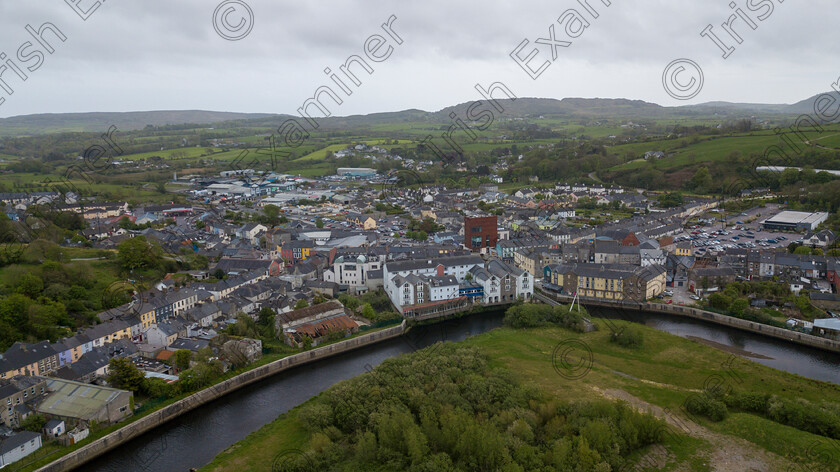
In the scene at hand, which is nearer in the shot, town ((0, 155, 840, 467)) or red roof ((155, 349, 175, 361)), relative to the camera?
town ((0, 155, 840, 467))

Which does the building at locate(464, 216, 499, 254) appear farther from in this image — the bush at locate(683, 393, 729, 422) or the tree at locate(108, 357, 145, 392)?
the tree at locate(108, 357, 145, 392)

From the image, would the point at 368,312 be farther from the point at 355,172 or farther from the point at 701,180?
the point at 355,172

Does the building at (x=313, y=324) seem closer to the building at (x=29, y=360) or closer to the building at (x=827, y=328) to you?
the building at (x=29, y=360)

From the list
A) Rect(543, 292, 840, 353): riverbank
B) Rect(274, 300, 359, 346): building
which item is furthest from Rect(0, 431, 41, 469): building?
Rect(543, 292, 840, 353): riverbank

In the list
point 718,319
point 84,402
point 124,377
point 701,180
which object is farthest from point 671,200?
point 84,402

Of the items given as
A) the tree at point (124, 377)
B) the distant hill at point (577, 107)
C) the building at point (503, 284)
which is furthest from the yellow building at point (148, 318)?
the distant hill at point (577, 107)

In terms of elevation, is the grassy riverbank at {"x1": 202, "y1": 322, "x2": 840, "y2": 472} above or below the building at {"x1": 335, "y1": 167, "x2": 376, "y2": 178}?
below
